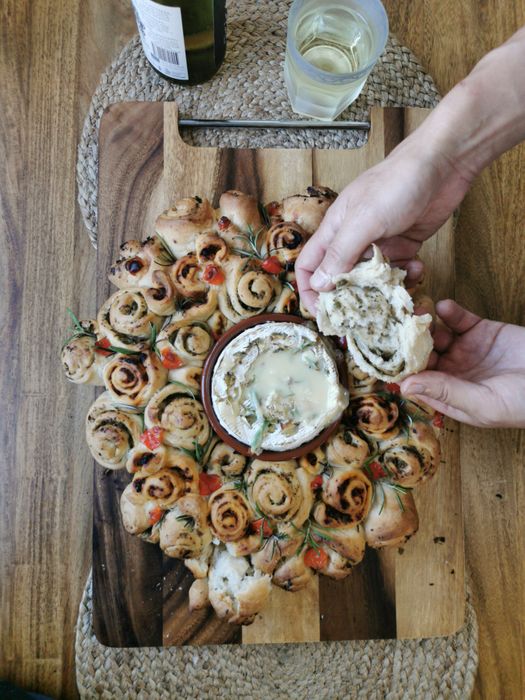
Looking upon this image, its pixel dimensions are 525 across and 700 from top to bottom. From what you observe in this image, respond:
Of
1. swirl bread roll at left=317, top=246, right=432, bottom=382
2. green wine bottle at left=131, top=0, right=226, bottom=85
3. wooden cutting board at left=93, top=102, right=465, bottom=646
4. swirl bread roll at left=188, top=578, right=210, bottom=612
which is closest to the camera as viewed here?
swirl bread roll at left=317, top=246, right=432, bottom=382

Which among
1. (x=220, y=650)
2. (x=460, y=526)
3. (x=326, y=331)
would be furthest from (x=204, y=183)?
(x=220, y=650)

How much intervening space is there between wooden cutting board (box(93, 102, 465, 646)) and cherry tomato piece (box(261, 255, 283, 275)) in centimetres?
33

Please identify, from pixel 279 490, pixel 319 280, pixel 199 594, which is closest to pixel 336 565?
pixel 279 490

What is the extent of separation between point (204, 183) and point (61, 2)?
87 centimetres

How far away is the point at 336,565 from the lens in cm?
162

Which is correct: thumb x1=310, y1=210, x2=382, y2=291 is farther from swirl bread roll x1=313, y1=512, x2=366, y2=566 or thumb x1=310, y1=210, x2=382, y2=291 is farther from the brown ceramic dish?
swirl bread roll x1=313, y1=512, x2=366, y2=566

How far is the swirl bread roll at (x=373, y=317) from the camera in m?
1.47

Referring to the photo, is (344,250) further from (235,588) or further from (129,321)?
(235,588)

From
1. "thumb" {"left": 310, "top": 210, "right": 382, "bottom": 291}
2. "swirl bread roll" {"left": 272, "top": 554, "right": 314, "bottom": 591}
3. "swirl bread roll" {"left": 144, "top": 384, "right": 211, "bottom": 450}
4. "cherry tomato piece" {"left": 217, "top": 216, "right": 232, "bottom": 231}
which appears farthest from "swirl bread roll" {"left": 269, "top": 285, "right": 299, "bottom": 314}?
"swirl bread roll" {"left": 272, "top": 554, "right": 314, "bottom": 591}

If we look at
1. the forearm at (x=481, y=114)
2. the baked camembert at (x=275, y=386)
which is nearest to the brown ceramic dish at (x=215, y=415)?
the baked camembert at (x=275, y=386)

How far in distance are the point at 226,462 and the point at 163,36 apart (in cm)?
114

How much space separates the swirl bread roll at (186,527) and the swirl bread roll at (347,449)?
354 mm

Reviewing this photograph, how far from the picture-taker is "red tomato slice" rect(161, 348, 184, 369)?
62.6 inches

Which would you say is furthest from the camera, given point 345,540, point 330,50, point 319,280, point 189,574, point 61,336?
point 61,336
